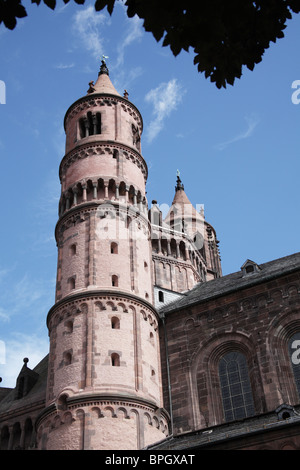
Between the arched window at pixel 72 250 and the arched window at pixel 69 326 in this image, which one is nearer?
the arched window at pixel 69 326

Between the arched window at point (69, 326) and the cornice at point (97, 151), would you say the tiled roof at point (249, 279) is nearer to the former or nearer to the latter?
the arched window at point (69, 326)

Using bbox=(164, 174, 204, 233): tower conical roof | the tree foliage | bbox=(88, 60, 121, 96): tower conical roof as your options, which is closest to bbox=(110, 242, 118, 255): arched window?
bbox=(88, 60, 121, 96): tower conical roof

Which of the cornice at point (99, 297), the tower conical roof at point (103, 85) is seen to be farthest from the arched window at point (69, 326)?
the tower conical roof at point (103, 85)

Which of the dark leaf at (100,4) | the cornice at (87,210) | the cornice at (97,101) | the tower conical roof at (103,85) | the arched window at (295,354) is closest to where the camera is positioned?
the dark leaf at (100,4)

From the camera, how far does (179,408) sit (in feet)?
85.7

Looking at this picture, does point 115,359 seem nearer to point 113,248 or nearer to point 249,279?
point 113,248

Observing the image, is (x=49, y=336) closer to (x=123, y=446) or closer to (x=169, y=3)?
(x=123, y=446)

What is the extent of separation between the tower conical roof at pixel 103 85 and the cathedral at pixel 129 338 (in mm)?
1111

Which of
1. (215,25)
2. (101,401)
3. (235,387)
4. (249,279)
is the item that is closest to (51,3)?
(215,25)

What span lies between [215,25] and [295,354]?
20.3 meters

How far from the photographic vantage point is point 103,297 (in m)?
26.5

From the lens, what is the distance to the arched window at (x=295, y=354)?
24703 mm
